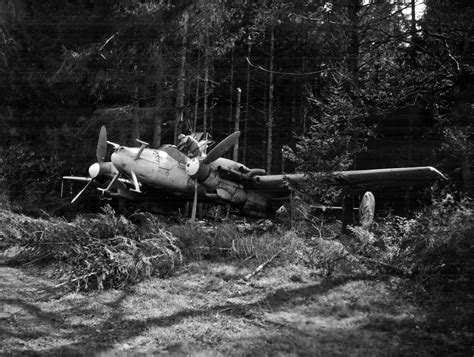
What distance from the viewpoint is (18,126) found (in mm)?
20734

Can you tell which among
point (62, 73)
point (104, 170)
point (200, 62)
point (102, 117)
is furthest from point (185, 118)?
point (104, 170)

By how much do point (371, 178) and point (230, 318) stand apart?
6588 millimetres

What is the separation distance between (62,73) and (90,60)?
1049 mm

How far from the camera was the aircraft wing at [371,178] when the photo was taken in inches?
377

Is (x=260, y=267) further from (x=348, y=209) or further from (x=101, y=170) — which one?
(x=101, y=170)

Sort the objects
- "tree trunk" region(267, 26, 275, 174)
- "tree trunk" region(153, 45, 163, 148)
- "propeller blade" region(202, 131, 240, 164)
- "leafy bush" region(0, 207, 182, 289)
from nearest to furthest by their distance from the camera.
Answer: "leafy bush" region(0, 207, 182, 289)
"propeller blade" region(202, 131, 240, 164)
"tree trunk" region(153, 45, 163, 148)
"tree trunk" region(267, 26, 275, 174)

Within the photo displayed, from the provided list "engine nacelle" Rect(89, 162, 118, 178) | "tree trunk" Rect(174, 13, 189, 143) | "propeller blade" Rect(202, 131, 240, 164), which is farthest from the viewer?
"tree trunk" Rect(174, 13, 189, 143)

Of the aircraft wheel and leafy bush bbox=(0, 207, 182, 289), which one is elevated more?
the aircraft wheel

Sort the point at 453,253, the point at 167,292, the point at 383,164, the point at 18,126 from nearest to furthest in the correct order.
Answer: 1. the point at 453,253
2. the point at 167,292
3. the point at 383,164
4. the point at 18,126

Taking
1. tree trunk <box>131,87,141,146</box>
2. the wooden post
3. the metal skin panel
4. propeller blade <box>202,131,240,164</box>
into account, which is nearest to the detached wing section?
the wooden post

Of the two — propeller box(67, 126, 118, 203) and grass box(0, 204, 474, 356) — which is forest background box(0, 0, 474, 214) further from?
propeller box(67, 126, 118, 203)

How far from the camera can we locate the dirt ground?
15.1 feet

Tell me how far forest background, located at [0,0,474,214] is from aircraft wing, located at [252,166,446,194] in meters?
0.57

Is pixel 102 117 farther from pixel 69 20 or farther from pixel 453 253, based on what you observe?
pixel 453 253
